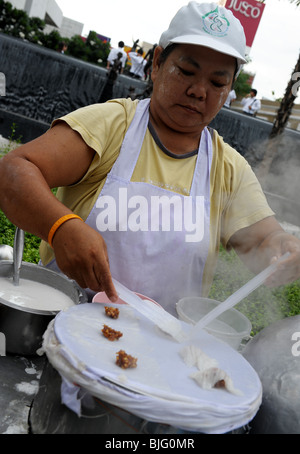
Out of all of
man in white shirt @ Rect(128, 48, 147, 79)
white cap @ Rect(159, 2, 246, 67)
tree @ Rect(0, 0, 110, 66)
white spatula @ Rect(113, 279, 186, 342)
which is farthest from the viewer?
tree @ Rect(0, 0, 110, 66)

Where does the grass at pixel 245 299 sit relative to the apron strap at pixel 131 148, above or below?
below

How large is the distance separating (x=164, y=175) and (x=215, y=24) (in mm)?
637

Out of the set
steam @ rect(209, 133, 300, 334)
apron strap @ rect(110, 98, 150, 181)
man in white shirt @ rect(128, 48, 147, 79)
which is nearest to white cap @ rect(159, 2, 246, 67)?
apron strap @ rect(110, 98, 150, 181)

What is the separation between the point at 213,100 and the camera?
69.2 inches

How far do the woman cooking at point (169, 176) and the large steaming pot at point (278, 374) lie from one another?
332 mm

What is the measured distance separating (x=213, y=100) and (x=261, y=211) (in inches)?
21.5

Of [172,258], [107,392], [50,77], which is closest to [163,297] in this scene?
[172,258]

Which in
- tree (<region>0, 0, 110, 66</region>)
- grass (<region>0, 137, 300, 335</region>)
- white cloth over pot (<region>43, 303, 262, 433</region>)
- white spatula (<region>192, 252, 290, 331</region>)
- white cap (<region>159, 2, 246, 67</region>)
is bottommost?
grass (<region>0, 137, 300, 335</region>)

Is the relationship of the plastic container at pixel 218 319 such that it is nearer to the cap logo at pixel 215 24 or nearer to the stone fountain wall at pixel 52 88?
the cap logo at pixel 215 24

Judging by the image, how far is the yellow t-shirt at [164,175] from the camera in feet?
5.72

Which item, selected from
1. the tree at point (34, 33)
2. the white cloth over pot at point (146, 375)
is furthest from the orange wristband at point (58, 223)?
the tree at point (34, 33)

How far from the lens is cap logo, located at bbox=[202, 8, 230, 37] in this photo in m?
1.66

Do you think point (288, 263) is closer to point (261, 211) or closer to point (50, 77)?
point (261, 211)

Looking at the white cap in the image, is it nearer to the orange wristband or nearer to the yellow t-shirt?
the yellow t-shirt
